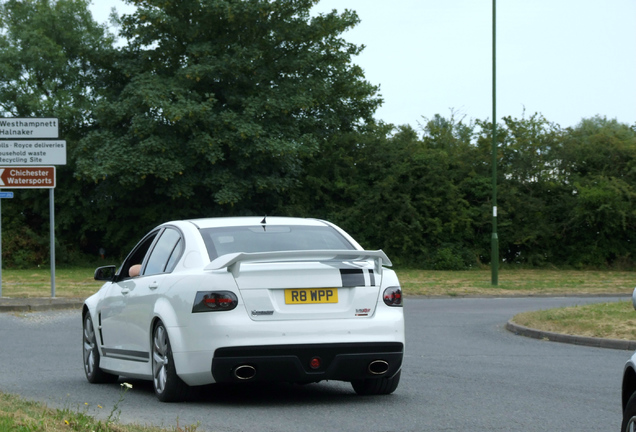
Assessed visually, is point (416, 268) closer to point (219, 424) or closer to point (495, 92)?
point (495, 92)

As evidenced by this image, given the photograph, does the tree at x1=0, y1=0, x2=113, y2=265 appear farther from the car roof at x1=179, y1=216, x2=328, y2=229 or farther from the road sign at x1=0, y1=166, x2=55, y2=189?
the car roof at x1=179, y1=216, x2=328, y2=229

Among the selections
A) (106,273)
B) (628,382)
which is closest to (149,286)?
(106,273)

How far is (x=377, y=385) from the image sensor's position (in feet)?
27.9

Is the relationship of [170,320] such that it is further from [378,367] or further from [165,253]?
[378,367]

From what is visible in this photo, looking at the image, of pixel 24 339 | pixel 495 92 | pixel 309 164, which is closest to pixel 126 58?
pixel 309 164

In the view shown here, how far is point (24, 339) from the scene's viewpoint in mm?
14461

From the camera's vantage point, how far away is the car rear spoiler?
764cm

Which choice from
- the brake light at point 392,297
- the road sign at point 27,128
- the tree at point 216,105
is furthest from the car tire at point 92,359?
the tree at point 216,105

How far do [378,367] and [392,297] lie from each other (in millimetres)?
583

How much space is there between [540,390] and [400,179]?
29738mm

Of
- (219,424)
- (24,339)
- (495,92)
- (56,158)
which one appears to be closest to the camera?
(219,424)

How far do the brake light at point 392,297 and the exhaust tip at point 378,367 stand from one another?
48cm

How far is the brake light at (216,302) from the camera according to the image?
24.9ft

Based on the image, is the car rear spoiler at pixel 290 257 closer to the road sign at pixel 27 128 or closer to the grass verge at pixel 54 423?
the grass verge at pixel 54 423
